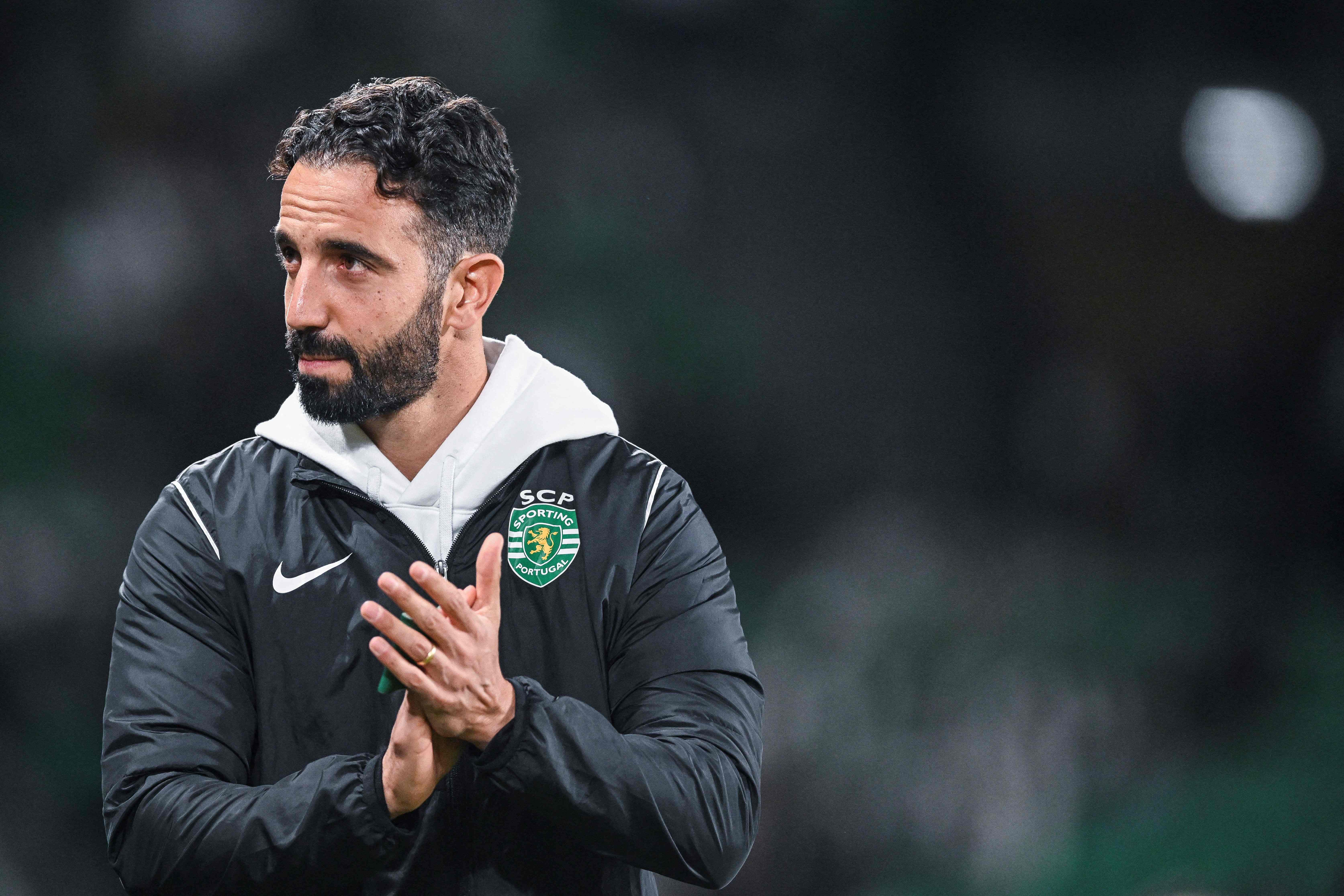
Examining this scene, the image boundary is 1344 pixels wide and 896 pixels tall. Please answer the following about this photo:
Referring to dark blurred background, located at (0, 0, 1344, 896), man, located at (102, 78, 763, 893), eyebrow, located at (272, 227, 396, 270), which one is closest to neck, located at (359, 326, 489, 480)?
man, located at (102, 78, 763, 893)

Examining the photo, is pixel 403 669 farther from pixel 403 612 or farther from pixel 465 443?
pixel 465 443

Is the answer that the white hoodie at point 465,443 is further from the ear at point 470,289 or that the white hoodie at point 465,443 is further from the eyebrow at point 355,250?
the eyebrow at point 355,250

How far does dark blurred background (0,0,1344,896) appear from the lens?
7.21 ft

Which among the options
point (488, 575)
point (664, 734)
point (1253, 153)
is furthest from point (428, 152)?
point (1253, 153)

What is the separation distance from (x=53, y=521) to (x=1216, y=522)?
2.32 m

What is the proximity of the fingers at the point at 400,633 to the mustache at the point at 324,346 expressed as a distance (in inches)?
14.8

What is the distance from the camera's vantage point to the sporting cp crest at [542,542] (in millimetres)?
1249

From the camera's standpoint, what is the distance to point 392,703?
119 cm

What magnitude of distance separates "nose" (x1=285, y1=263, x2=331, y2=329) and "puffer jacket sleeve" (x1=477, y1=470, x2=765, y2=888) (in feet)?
1.33

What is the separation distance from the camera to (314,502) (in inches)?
49.8

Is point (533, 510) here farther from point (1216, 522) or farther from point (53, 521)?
point (1216, 522)

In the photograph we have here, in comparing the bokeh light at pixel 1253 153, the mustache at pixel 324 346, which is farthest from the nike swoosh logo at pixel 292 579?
the bokeh light at pixel 1253 153

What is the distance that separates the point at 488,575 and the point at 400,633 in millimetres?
103

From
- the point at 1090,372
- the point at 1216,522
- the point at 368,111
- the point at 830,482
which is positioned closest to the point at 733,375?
the point at 830,482
